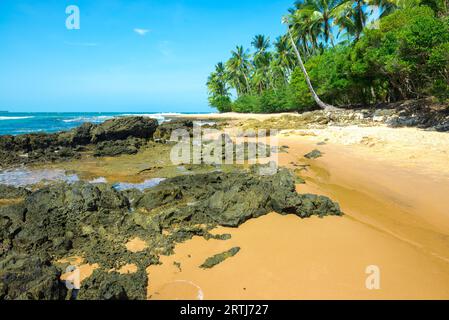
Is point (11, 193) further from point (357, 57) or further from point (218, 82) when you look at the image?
point (218, 82)

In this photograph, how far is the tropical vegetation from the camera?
1470cm

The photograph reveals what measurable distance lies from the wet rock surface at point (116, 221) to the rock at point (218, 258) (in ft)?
2.55

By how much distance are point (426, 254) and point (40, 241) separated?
6.67 meters

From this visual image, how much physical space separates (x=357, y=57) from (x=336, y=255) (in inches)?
904

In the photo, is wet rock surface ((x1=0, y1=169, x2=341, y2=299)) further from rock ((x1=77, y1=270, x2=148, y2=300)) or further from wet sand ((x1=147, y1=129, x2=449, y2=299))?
wet sand ((x1=147, y1=129, x2=449, y2=299))

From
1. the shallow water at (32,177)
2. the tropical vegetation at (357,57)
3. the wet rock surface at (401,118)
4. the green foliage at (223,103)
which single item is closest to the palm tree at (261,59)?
the tropical vegetation at (357,57)

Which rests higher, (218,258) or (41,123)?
(41,123)

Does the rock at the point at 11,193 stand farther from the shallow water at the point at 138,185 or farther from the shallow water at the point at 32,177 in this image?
the shallow water at the point at 138,185

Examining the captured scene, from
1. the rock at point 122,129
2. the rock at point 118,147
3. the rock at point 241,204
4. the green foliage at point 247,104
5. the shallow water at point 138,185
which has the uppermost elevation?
the green foliage at point 247,104

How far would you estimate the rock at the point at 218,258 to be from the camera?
4.62 metres

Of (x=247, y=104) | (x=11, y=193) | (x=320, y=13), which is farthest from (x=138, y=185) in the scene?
(x=247, y=104)

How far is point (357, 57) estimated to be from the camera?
23.5 metres

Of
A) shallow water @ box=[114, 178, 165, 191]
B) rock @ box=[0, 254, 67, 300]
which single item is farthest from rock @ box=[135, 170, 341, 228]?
shallow water @ box=[114, 178, 165, 191]
